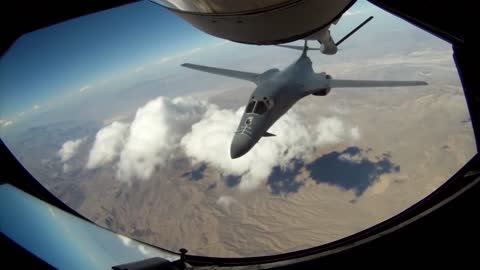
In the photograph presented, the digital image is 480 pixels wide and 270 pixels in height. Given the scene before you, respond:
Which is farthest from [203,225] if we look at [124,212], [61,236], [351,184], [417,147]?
[61,236]

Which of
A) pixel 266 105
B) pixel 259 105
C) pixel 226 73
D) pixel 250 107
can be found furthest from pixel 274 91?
pixel 226 73

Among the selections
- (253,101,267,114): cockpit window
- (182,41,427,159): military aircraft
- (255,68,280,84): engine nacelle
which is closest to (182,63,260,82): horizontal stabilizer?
(182,41,427,159): military aircraft

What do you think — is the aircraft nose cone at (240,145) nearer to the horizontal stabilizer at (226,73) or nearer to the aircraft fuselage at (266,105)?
the aircraft fuselage at (266,105)

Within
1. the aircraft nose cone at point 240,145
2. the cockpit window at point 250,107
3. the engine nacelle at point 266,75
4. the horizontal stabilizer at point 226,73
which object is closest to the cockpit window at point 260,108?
the cockpit window at point 250,107

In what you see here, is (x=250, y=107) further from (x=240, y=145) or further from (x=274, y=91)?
(x=240, y=145)

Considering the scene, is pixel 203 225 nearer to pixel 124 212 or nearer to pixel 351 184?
pixel 124 212

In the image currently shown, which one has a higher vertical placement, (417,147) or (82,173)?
Result: (417,147)

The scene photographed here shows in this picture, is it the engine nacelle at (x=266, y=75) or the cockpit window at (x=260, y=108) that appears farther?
the engine nacelle at (x=266, y=75)

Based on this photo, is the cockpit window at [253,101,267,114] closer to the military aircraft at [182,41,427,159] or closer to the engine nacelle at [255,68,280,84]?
the military aircraft at [182,41,427,159]
